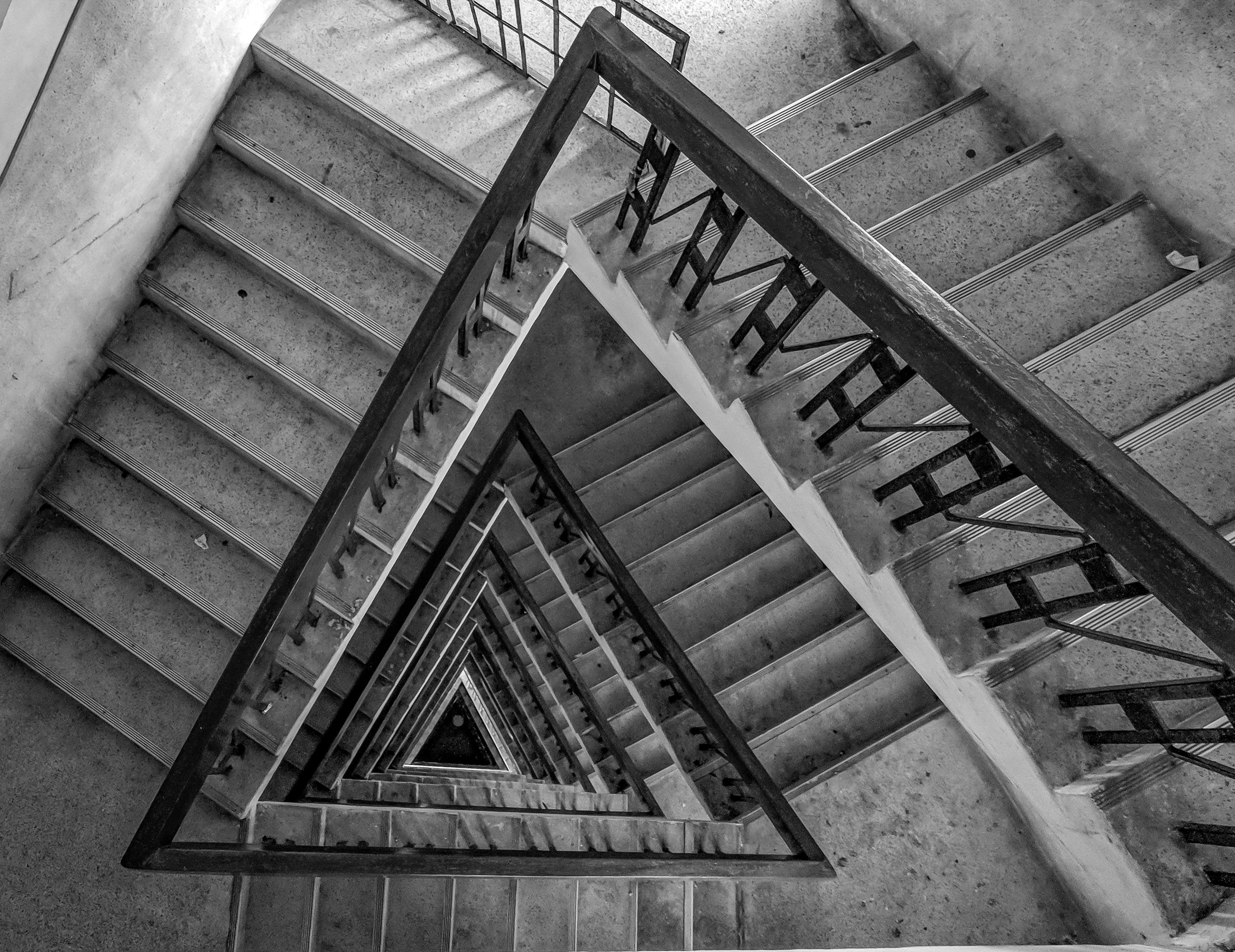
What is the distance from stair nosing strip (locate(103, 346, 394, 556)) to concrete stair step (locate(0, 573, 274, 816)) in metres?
1.14

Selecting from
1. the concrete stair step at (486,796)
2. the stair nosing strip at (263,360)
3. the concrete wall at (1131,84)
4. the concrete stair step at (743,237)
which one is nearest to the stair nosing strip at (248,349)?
the stair nosing strip at (263,360)

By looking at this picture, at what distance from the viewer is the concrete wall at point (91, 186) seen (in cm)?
281

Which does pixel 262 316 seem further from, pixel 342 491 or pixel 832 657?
pixel 832 657

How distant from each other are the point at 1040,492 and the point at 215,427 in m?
3.24

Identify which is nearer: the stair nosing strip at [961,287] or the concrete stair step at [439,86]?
the stair nosing strip at [961,287]

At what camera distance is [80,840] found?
3848 millimetres

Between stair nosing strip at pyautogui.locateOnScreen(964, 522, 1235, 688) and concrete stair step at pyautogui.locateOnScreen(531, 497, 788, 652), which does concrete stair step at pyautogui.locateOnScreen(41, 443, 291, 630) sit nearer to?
concrete stair step at pyautogui.locateOnScreen(531, 497, 788, 652)

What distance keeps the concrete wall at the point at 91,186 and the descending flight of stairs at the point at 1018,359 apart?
169 centimetres

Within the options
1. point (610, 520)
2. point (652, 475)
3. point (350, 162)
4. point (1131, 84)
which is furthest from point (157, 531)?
point (1131, 84)

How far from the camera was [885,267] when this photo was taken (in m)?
1.67

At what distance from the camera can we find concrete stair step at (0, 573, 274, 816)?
383cm

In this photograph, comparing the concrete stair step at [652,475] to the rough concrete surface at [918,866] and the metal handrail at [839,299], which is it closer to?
the rough concrete surface at [918,866]

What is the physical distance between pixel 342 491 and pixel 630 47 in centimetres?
132

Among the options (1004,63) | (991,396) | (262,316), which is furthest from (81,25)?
(1004,63)
